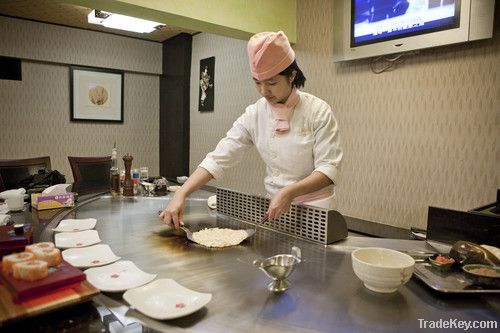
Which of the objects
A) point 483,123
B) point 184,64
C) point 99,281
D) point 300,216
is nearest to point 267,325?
point 99,281

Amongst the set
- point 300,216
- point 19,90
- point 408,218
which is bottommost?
point 408,218

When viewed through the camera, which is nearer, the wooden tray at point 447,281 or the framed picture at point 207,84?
the wooden tray at point 447,281

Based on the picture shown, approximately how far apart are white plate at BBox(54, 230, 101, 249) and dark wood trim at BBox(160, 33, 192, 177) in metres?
4.23

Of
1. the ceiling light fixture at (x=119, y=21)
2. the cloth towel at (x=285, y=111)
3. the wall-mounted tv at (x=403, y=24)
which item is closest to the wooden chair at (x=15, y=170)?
the ceiling light fixture at (x=119, y=21)

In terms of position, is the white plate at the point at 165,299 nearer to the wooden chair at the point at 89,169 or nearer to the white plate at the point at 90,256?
the white plate at the point at 90,256

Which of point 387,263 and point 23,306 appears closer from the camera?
point 23,306

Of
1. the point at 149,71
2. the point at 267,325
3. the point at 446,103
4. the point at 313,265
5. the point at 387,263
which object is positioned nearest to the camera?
the point at 267,325

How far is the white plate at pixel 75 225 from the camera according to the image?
5.05 ft

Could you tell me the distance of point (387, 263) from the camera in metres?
1.07

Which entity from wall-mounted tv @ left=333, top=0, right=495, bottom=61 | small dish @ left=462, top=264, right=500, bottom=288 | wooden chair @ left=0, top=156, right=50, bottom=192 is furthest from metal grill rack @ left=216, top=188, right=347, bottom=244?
wooden chair @ left=0, top=156, right=50, bottom=192

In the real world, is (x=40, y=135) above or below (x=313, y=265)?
above

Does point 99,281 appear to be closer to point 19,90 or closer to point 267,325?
point 267,325

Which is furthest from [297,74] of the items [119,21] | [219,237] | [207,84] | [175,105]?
[175,105]

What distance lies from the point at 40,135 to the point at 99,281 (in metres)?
4.91
